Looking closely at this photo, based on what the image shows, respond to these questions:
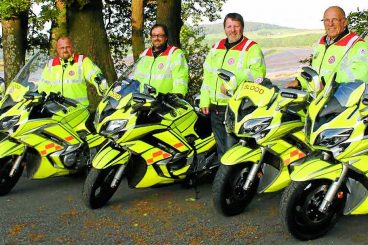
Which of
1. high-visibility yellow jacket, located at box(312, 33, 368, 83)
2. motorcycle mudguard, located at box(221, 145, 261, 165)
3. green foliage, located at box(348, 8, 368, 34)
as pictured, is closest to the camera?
high-visibility yellow jacket, located at box(312, 33, 368, 83)

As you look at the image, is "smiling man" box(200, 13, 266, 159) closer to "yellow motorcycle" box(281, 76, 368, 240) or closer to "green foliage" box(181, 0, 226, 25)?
"yellow motorcycle" box(281, 76, 368, 240)

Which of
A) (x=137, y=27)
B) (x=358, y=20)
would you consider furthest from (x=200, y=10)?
(x=358, y=20)

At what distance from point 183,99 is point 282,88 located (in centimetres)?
140

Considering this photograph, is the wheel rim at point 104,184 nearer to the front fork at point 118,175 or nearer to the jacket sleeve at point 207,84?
the front fork at point 118,175

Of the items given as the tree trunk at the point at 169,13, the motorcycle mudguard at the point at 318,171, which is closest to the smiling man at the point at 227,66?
the motorcycle mudguard at the point at 318,171

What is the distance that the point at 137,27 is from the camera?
14.6m

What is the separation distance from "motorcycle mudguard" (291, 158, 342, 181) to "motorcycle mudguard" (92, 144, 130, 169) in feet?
5.86

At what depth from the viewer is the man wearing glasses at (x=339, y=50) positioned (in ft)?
14.8

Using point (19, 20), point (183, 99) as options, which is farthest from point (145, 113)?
point (19, 20)

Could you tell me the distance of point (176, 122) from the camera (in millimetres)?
5727

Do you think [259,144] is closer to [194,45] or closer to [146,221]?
[146,221]

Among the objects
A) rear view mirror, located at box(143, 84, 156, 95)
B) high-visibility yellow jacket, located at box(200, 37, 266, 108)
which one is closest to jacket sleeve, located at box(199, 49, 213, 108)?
high-visibility yellow jacket, located at box(200, 37, 266, 108)

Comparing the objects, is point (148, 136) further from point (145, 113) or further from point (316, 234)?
point (316, 234)

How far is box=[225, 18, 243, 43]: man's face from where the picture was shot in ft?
17.7
